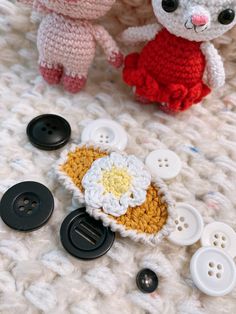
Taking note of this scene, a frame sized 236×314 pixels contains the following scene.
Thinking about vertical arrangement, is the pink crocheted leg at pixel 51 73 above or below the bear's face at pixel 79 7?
below

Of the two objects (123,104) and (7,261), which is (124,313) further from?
(123,104)

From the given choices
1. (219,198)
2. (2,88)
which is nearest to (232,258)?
(219,198)

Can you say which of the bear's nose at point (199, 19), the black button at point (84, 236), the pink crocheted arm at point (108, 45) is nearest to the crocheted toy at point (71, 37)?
the pink crocheted arm at point (108, 45)

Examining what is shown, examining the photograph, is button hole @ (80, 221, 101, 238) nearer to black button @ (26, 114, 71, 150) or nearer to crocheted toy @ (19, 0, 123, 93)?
black button @ (26, 114, 71, 150)

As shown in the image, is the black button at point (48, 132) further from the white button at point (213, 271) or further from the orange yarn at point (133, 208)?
the white button at point (213, 271)

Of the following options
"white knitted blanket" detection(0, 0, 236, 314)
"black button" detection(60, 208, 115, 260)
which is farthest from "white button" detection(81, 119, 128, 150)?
"black button" detection(60, 208, 115, 260)

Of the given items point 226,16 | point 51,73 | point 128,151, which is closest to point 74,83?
point 51,73

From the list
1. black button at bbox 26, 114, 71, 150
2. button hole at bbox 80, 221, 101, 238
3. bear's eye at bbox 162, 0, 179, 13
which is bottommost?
button hole at bbox 80, 221, 101, 238

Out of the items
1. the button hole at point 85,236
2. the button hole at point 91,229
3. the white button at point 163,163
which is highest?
the white button at point 163,163
